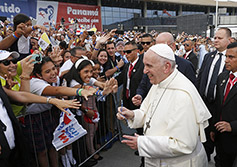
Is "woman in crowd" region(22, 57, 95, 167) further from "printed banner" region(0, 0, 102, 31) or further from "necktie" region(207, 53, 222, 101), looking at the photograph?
"printed banner" region(0, 0, 102, 31)

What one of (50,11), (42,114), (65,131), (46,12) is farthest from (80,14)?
(65,131)

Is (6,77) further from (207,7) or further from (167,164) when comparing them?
(207,7)

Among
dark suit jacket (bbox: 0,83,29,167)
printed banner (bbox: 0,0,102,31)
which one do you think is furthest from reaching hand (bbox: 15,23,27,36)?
printed banner (bbox: 0,0,102,31)

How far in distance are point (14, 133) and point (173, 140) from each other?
1.65 metres

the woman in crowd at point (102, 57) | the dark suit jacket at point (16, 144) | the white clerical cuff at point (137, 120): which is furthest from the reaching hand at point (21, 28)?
the white clerical cuff at point (137, 120)

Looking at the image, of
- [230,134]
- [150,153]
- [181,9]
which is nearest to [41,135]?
[150,153]

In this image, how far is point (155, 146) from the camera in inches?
69.9

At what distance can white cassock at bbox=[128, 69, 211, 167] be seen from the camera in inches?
68.6

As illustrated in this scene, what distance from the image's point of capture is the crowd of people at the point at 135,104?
5.96ft

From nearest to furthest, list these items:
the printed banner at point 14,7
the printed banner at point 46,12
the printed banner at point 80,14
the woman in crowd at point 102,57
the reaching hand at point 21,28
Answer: the reaching hand at point 21,28 < the woman in crowd at point 102,57 < the printed banner at point 14,7 < the printed banner at point 46,12 < the printed banner at point 80,14

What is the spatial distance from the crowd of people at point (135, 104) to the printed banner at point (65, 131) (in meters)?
A: 0.19

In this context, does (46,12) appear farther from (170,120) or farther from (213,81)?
(170,120)

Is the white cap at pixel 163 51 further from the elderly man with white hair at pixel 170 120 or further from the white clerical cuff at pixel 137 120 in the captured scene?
the white clerical cuff at pixel 137 120

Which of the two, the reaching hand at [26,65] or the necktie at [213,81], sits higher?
the reaching hand at [26,65]
